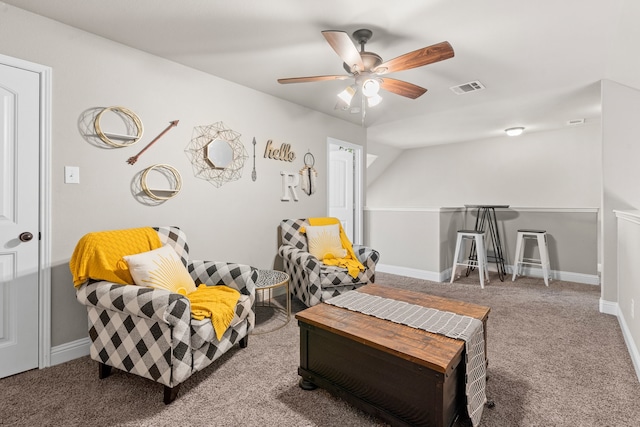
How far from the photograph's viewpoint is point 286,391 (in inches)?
68.9

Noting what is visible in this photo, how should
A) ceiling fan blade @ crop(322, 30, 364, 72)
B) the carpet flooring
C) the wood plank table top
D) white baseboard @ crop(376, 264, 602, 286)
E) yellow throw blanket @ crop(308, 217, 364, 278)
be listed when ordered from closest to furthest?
the wood plank table top < the carpet flooring < ceiling fan blade @ crop(322, 30, 364, 72) < yellow throw blanket @ crop(308, 217, 364, 278) < white baseboard @ crop(376, 264, 602, 286)

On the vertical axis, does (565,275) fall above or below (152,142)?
below

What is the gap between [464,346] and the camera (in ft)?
4.65

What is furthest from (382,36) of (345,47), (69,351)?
(69,351)

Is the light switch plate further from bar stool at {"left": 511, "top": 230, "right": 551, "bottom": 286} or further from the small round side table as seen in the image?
bar stool at {"left": 511, "top": 230, "right": 551, "bottom": 286}

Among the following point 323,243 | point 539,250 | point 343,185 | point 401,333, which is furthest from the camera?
point 343,185

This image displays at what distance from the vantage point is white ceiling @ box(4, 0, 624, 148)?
1.91 meters

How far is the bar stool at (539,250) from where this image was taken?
4.08 m

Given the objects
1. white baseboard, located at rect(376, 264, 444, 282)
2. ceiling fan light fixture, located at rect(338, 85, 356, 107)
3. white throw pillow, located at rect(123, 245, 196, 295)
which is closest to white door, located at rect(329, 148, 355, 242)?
white baseboard, located at rect(376, 264, 444, 282)

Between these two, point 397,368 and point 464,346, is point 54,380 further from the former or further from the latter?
point 464,346

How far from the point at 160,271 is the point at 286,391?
3.42 feet

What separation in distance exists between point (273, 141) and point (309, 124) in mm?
662

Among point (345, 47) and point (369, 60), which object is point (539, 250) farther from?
point (345, 47)

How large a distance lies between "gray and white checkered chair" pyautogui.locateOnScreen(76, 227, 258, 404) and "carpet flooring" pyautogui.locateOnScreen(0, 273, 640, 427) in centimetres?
15
